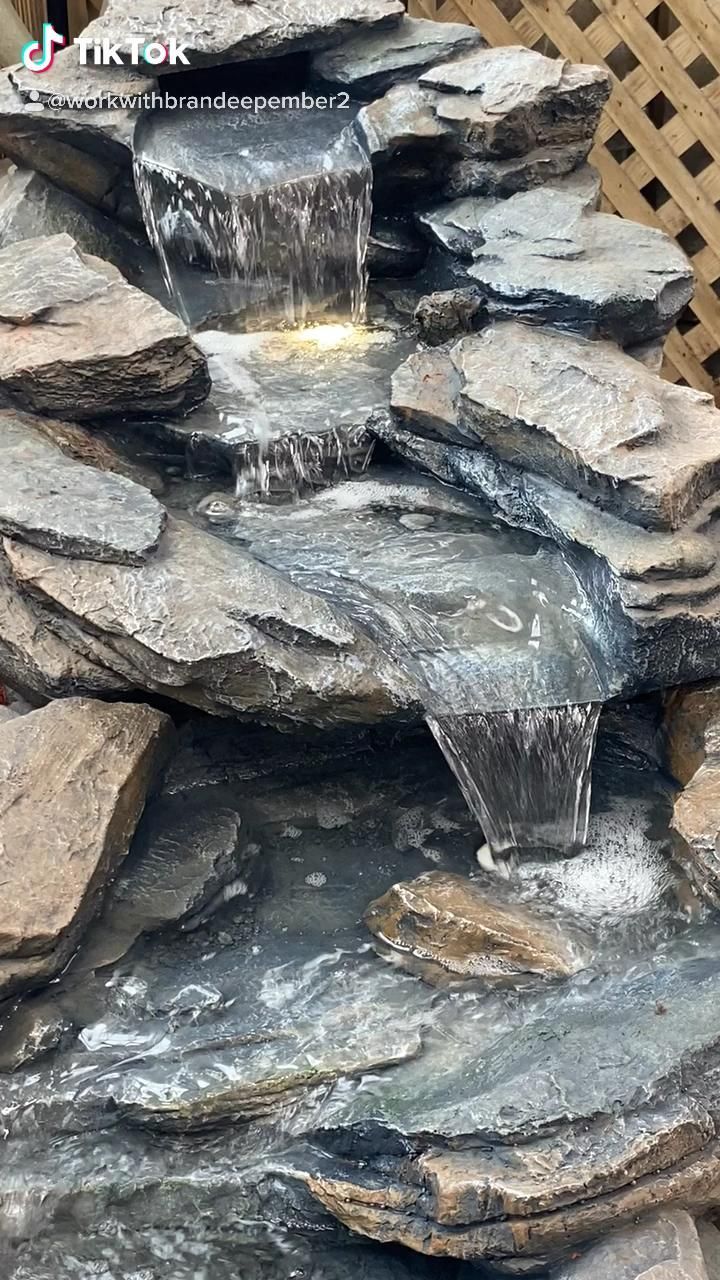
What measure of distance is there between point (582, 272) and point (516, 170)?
0.95 m

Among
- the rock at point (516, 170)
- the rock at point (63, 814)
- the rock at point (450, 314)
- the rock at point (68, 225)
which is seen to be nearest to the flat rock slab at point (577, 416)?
the rock at point (450, 314)

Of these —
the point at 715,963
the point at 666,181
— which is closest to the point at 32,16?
the point at 666,181

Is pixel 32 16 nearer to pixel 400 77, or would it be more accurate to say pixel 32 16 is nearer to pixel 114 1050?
pixel 400 77

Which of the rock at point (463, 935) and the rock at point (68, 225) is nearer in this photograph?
the rock at point (463, 935)

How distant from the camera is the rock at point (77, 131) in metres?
5.33

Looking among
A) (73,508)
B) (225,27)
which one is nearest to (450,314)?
(225,27)

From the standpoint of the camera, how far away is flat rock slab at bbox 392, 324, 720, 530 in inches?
154

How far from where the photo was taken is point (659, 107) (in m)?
6.86

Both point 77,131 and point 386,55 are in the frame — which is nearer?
point 77,131

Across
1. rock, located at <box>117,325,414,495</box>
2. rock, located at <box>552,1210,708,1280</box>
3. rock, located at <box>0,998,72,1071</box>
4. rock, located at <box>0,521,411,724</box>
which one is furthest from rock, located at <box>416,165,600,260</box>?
rock, located at <box>552,1210,708,1280</box>

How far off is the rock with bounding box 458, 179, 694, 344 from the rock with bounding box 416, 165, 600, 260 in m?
0.01

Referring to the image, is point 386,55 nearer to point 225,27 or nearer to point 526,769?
point 225,27

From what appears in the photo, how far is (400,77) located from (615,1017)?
4170 mm

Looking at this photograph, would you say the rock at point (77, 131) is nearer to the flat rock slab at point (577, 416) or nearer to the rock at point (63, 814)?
the flat rock slab at point (577, 416)
